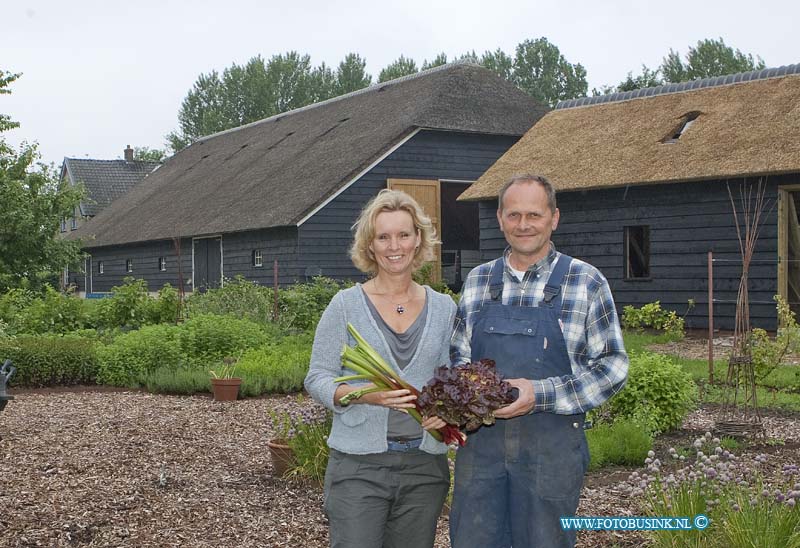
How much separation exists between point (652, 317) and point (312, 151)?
12.5 metres

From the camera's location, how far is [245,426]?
8930 millimetres

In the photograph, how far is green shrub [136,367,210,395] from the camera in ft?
37.2

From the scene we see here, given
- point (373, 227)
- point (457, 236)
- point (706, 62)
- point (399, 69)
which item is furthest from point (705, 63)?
point (373, 227)

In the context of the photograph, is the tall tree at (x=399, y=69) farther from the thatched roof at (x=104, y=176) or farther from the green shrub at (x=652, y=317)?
the green shrub at (x=652, y=317)

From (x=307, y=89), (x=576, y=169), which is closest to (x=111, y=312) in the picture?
(x=576, y=169)

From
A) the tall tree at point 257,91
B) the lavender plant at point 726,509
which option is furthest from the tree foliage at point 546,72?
the lavender plant at point 726,509

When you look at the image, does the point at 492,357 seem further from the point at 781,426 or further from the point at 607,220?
the point at 607,220

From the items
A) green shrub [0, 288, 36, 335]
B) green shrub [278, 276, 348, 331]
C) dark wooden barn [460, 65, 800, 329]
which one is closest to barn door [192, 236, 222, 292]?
dark wooden barn [460, 65, 800, 329]

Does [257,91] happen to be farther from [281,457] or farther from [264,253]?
[281,457]

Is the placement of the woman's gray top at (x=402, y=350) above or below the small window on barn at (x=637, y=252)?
below

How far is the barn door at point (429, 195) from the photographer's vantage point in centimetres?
2367

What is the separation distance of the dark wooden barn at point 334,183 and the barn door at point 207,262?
0.11 feet

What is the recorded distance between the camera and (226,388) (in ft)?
34.8

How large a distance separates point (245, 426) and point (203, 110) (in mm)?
61104
